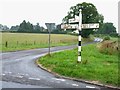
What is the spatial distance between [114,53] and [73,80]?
51.1 feet

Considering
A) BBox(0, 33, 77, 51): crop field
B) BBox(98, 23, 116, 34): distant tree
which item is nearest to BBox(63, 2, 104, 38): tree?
BBox(0, 33, 77, 51): crop field

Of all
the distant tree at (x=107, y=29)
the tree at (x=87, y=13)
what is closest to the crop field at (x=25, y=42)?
the tree at (x=87, y=13)

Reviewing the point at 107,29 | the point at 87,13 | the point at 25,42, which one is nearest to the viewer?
the point at 25,42

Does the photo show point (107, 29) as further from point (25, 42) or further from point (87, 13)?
point (25, 42)

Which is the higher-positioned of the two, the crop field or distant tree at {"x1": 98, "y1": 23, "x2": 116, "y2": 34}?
distant tree at {"x1": 98, "y1": 23, "x2": 116, "y2": 34}

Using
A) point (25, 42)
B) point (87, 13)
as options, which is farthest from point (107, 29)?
point (25, 42)

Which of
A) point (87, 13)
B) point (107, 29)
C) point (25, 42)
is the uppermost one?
point (87, 13)

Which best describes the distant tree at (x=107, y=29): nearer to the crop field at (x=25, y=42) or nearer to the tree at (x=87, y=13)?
the tree at (x=87, y=13)

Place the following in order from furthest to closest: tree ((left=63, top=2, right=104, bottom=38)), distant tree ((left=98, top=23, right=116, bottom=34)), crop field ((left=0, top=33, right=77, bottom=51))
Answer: distant tree ((left=98, top=23, right=116, bottom=34))
tree ((left=63, top=2, right=104, bottom=38))
crop field ((left=0, top=33, right=77, bottom=51))

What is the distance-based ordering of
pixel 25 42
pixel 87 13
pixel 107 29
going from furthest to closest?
pixel 107 29 → pixel 87 13 → pixel 25 42

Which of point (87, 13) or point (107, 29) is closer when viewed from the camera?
point (87, 13)

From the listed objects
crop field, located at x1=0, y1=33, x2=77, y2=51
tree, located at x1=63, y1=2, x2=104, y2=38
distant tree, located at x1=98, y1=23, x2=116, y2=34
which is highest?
tree, located at x1=63, y1=2, x2=104, y2=38

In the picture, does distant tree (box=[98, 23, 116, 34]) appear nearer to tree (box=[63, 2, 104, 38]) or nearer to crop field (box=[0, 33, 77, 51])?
tree (box=[63, 2, 104, 38])

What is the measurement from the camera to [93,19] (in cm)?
8600
